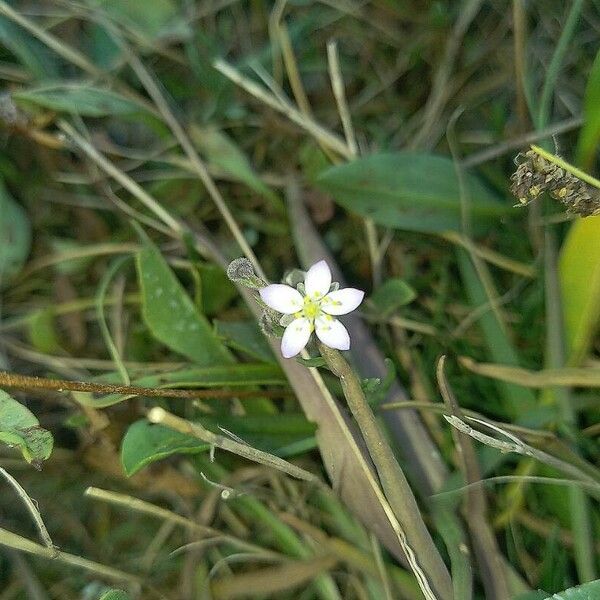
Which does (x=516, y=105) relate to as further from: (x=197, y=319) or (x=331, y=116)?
(x=197, y=319)

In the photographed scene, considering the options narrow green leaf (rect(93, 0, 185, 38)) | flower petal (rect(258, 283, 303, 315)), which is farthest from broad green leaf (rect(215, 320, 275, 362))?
narrow green leaf (rect(93, 0, 185, 38))

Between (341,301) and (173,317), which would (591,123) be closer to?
(341,301)

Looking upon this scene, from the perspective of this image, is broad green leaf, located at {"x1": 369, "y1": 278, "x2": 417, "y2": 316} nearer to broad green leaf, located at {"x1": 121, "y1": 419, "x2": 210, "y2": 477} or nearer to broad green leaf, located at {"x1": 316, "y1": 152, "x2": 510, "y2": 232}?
broad green leaf, located at {"x1": 316, "y1": 152, "x2": 510, "y2": 232}

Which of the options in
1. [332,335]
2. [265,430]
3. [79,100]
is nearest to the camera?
[332,335]

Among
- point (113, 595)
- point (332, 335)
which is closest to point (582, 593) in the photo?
point (332, 335)

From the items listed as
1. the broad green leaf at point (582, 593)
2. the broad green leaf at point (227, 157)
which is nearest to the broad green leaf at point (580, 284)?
the broad green leaf at point (582, 593)

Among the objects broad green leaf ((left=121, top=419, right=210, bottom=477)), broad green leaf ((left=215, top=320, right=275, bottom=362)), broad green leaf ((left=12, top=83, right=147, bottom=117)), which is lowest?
broad green leaf ((left=121, top=419, right=210, bottom=477))
